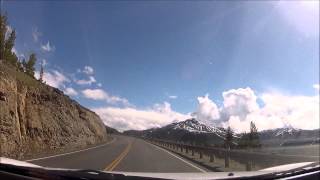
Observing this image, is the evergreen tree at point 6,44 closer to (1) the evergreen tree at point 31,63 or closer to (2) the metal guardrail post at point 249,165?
(1) the evergreen tree at point 31,63

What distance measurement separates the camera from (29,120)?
3531 cm

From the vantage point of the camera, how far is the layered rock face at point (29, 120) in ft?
94.0

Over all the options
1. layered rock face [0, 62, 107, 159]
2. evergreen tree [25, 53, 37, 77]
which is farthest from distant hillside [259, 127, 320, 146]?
evergreen tree [25, 53, 37, 77]

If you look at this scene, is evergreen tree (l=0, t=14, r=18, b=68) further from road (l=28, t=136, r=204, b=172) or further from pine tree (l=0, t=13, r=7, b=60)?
road (l=28, t=136, r=204, b=172)

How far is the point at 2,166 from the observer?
5719mm

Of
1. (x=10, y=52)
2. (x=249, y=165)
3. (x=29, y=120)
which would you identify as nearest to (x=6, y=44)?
(x=10, y=52)

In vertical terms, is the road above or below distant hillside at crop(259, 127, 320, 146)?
below

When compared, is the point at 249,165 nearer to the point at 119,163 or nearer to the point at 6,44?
the point at 119,163

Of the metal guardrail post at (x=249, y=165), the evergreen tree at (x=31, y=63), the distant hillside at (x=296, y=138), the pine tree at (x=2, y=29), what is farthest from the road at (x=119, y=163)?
the evergreen tree at (x=31, y=63)

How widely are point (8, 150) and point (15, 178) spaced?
22892 mm

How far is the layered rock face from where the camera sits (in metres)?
28.6

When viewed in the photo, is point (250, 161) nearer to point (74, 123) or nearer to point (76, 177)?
point (76, 177)

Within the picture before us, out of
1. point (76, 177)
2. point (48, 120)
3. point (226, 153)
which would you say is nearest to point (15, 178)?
point (76, 177)

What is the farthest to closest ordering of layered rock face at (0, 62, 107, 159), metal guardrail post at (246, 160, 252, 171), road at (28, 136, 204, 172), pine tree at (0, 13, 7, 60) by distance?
pine tree at (0, 13, 7, 60) < layered rock face at (0, 62, 107, 159) < road at (28, 136, 204, 172) < metal guardrail post at (246, 160, 252, 171)
